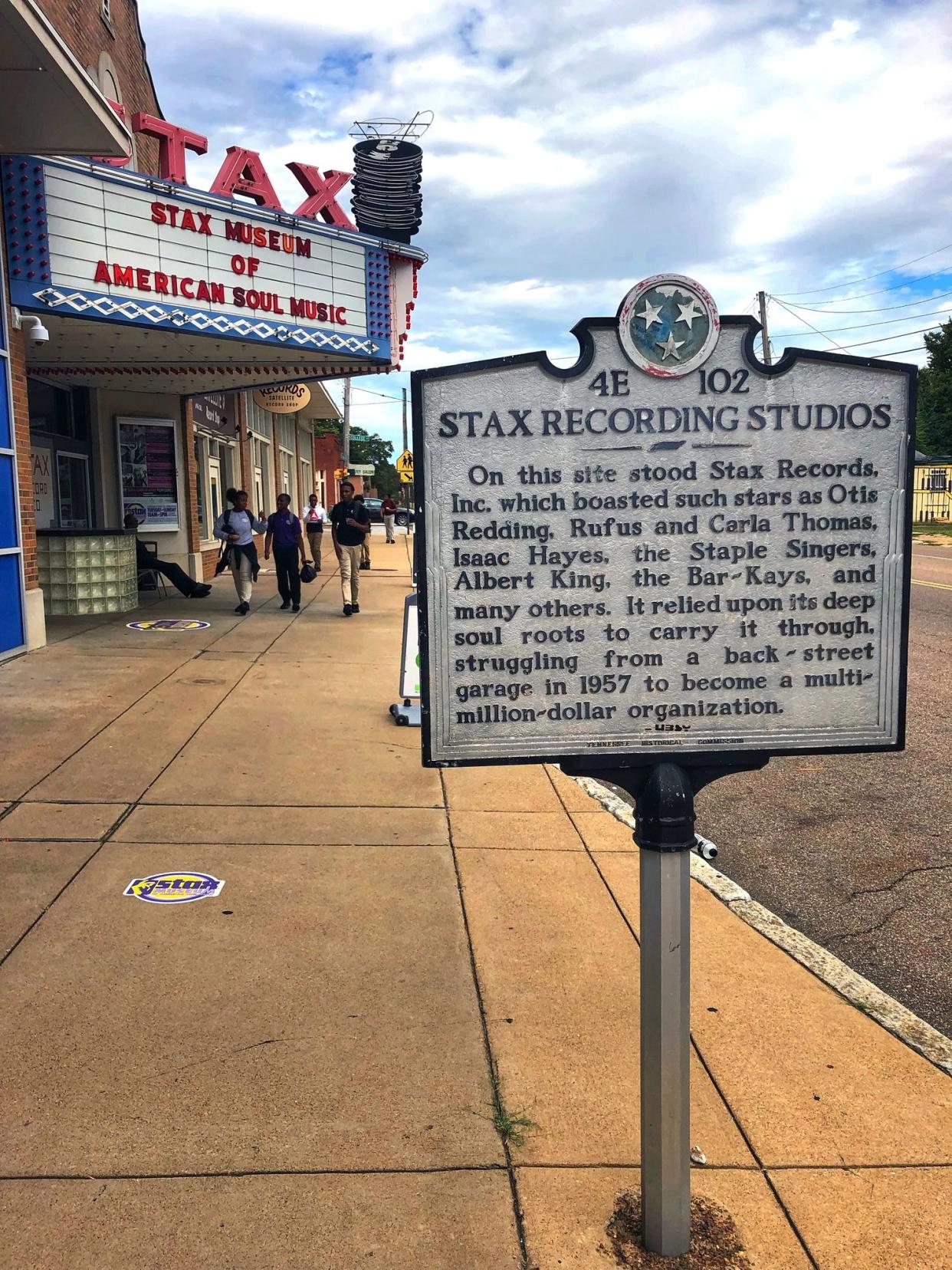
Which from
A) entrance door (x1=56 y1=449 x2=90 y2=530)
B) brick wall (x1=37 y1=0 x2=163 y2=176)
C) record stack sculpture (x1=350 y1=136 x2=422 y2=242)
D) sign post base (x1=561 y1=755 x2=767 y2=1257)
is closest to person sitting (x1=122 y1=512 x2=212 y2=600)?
entrance door (x1=56 y1=449 x2=90 y2=530)

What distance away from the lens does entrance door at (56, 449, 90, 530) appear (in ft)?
47.6

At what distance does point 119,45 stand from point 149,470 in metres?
5.96

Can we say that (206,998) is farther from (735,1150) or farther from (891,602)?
(891,602)

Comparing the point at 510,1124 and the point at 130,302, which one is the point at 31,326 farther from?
the point at 510,1124

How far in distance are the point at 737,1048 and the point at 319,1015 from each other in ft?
4.80

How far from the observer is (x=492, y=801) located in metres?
6.25

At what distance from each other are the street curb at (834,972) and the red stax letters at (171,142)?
9854 millimetres

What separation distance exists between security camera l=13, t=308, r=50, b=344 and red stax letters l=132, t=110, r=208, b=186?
242 cm

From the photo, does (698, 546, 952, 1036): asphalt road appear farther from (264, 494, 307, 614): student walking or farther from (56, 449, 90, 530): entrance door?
(56, 449, 90, 530): entrance door

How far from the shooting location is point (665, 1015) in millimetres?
2432

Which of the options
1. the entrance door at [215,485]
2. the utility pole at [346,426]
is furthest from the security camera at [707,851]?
the utility pole at [346,426]

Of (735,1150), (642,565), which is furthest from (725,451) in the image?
(735,1150)

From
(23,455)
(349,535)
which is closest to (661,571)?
(23,455)

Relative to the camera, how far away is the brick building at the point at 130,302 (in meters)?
9.85
